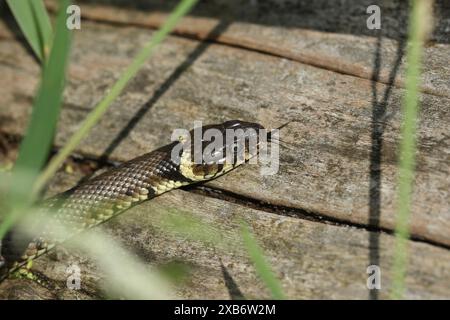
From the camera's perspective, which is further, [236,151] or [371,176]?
[236,151]

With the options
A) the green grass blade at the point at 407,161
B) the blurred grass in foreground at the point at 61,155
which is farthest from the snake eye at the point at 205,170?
the green grass blade at the point at 407,161

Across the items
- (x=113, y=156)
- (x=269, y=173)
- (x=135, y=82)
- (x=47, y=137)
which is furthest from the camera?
(x=135, y=82)

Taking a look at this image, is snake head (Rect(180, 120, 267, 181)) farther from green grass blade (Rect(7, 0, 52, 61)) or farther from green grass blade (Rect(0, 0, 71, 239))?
green grass blade (Rect(0, 0, 71, 239))

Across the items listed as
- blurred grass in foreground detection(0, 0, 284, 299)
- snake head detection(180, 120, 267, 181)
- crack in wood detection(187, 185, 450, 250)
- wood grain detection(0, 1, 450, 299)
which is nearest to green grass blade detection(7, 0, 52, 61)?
blurred grass in foreground detection(0, 0, 284, 299)

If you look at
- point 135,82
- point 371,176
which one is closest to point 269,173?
point 371,176

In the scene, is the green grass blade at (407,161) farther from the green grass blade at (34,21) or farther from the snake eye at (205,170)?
the green grass blade at (34,21)

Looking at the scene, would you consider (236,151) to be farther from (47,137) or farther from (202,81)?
(47,137)
